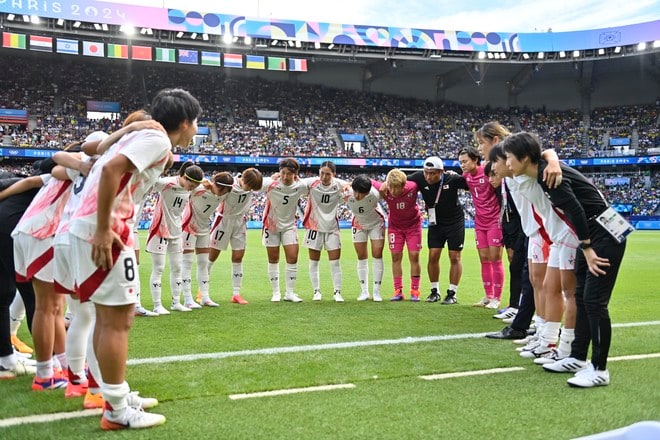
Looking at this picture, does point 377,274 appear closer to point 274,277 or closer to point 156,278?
point 274,277

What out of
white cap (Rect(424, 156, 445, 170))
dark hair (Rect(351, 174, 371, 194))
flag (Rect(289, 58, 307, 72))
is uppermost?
flag (Rect(289, 58, 307, 72))

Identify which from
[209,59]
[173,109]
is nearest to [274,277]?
[173,109]

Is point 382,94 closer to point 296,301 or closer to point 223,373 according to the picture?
point 296,301

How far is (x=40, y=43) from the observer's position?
127 feet

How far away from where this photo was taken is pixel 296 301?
8961mm

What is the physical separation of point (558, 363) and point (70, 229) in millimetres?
3994

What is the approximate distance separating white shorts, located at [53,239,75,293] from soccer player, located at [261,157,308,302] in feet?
17.5

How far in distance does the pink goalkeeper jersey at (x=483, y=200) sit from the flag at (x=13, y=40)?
1528 inches

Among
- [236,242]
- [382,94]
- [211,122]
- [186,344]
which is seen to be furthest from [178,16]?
[186,344]

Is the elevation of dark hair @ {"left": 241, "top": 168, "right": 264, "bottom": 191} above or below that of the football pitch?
above

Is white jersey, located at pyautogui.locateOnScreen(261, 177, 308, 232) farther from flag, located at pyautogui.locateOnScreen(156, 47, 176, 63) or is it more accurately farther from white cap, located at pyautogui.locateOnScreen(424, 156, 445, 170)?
flag, located at pyautogui.locateOnScreen(156, 47, 176, 63)

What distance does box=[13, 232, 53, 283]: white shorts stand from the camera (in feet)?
13.7

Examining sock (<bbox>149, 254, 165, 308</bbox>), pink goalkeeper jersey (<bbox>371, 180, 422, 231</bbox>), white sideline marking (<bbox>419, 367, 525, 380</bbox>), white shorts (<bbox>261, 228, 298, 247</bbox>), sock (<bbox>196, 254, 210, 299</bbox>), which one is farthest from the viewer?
pink goalkeeper jersey (<bbox>371, 180, 422, 231</bbox>)

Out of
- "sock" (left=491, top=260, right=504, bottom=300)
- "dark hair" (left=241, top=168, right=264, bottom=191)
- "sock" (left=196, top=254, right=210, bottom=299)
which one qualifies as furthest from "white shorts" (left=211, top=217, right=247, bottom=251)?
"sock" (left=491, top=260, right=504, bottom=300)
